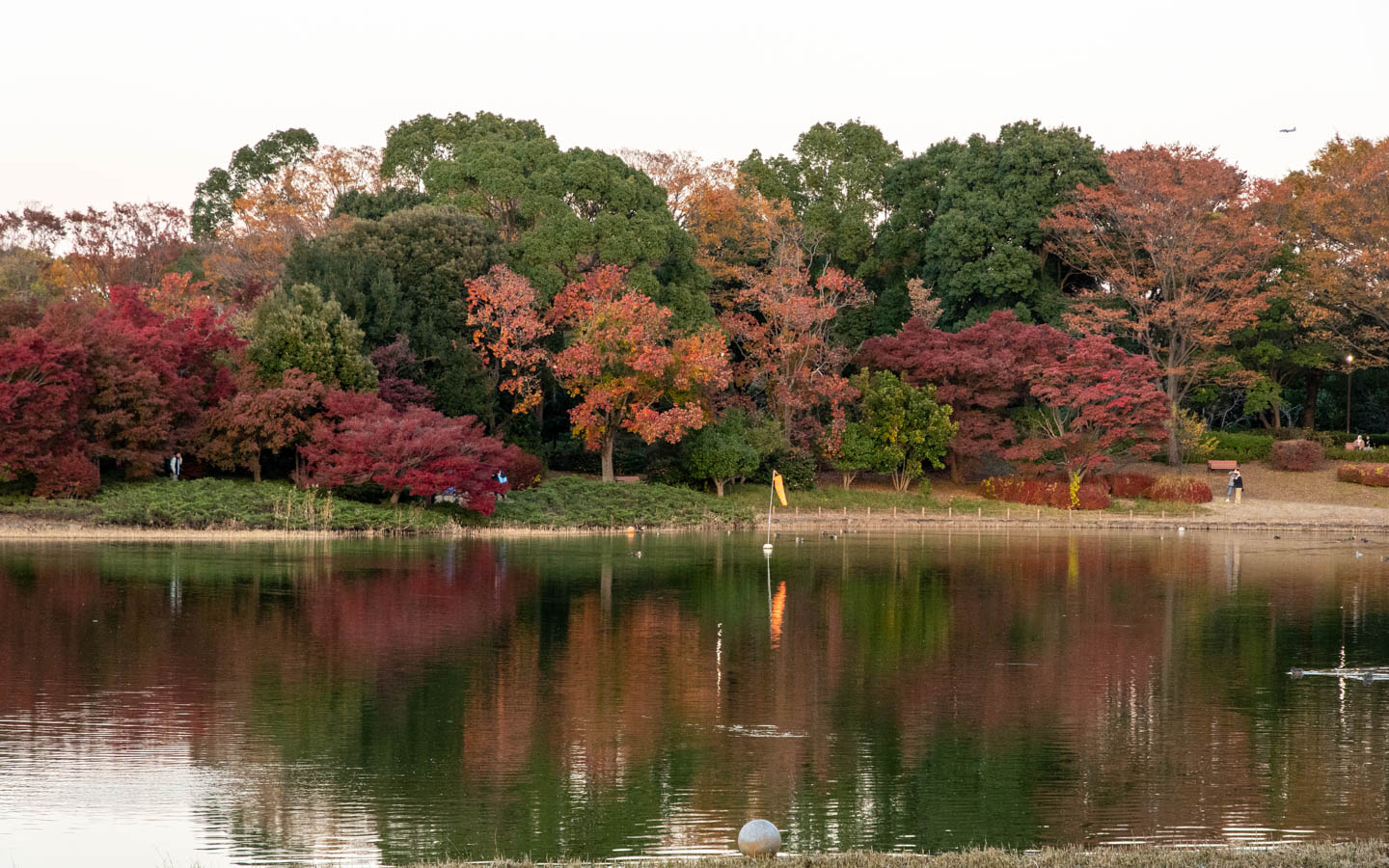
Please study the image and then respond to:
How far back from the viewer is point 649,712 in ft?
52.7

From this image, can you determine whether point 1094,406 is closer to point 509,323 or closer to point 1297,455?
point 1297,455

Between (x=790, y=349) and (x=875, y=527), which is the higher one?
(x=790, y=349)

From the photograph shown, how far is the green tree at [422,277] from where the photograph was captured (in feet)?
144

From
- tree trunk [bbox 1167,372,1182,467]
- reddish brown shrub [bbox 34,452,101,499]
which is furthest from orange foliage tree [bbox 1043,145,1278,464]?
reddish brown shrub [bbox 34,452,101,499]

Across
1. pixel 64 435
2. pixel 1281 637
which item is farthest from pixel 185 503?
pixel 1281 637

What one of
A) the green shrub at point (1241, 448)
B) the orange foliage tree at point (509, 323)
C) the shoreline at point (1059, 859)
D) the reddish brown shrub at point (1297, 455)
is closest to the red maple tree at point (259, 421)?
the orange foliage tree at point (509, 323)

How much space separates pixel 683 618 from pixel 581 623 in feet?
5.89

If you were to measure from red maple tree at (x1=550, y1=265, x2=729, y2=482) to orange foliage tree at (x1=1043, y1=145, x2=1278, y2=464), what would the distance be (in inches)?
614

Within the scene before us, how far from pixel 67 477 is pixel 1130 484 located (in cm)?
3433

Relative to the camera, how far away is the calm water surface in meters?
11.7

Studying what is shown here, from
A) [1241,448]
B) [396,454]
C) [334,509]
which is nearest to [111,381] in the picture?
[334,509]

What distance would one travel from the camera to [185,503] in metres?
36.4

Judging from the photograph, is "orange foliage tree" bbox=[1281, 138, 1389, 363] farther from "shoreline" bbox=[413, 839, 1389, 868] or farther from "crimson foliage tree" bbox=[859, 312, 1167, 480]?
"shoreline" bbox=[413, 839, 1389, 868]

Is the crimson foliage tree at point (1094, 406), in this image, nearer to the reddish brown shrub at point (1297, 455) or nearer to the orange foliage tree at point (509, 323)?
the reddish brown shrub at point (1297, 455)
